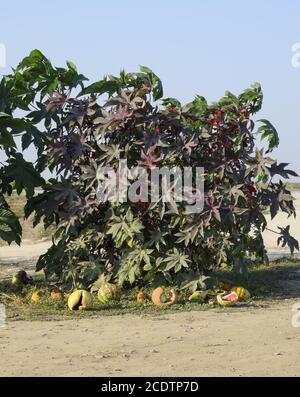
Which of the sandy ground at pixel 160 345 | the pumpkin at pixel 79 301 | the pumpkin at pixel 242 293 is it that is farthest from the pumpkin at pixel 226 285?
the pumpkin at pixel 79 301

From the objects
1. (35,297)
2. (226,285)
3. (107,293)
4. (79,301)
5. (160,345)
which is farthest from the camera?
(226,285)

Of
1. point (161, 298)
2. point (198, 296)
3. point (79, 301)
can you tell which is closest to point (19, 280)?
point (79, 301)

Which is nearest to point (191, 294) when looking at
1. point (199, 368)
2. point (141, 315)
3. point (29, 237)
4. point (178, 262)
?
point (178, 262)

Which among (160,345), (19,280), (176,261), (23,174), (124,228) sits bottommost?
(160,345)

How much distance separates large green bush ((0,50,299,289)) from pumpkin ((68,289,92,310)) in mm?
504

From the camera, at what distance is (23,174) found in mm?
7945

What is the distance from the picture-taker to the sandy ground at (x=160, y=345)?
5.01 meters

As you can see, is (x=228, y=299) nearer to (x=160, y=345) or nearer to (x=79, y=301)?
(x=79, y=301)

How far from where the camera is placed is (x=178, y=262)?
7574mm

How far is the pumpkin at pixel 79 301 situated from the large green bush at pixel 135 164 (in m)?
0.50

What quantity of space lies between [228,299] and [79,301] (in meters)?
1.34

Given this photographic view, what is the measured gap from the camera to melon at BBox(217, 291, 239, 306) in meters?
7.30

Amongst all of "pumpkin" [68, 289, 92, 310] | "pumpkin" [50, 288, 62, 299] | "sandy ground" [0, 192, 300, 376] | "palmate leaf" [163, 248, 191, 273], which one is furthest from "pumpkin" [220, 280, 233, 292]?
"pumpkin" [50, 288, 62, 299]
